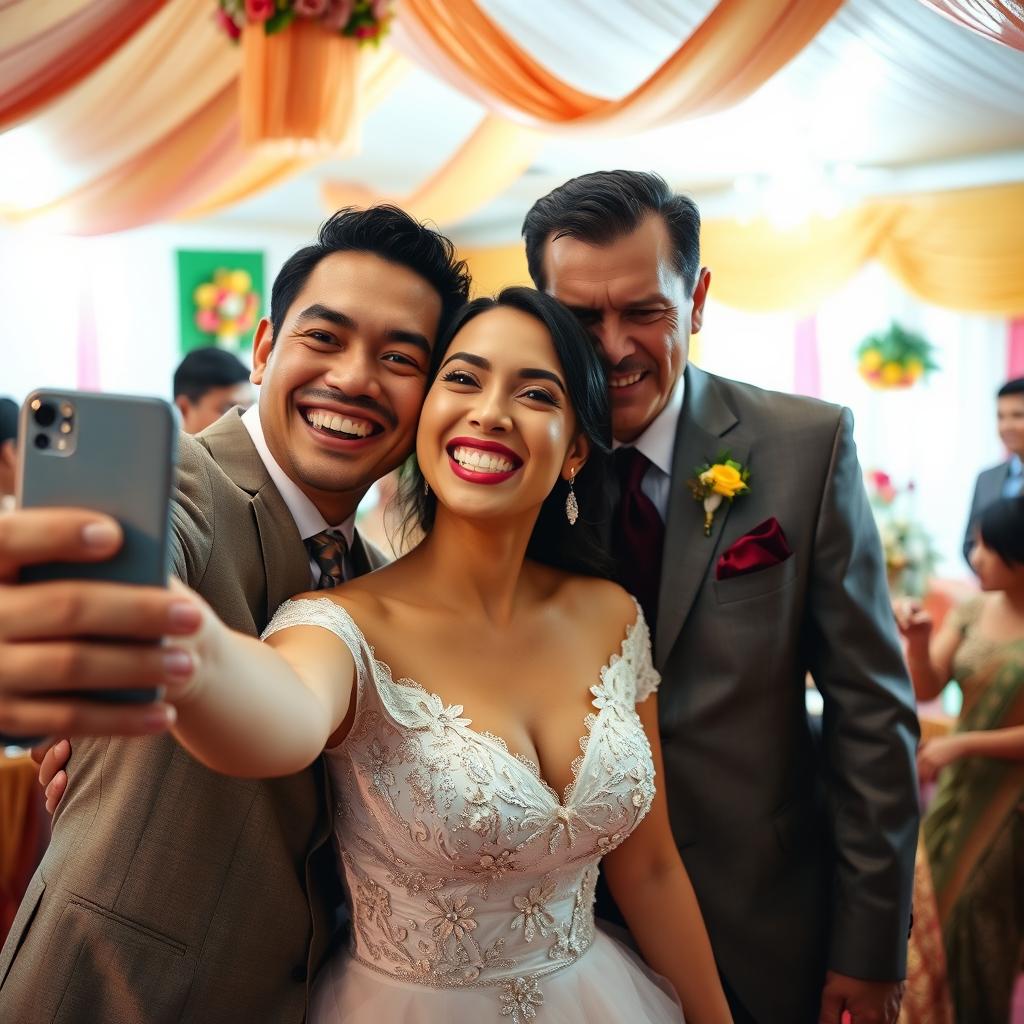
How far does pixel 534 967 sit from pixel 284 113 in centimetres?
326

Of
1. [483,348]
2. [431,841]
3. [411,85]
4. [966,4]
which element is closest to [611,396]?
[483,348]

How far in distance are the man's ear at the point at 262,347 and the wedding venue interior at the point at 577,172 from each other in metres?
0.41

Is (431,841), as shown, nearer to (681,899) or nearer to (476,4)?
(681,899)

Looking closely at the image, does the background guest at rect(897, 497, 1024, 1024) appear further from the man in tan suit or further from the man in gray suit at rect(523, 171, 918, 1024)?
the man in tan suit

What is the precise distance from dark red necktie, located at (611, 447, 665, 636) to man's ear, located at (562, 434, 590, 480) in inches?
9.3

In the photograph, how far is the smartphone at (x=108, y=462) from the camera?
97 centimetres

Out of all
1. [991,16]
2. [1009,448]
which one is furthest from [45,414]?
[1009,448]

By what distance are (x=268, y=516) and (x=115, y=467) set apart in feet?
2.85

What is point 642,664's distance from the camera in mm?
2041

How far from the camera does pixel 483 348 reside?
1855mm

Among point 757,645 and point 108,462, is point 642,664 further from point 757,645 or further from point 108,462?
point 108,462

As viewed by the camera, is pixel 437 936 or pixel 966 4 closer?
pixel 437 936

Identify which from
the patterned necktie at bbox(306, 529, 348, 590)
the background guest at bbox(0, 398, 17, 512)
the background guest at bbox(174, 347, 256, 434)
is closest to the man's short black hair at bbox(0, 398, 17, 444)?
the background guest at bbox(0, 398, 17, 512)

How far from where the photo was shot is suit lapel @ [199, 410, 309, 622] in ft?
5.94
